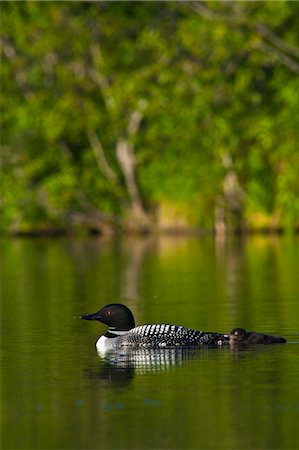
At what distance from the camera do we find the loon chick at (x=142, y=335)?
56.5 feet

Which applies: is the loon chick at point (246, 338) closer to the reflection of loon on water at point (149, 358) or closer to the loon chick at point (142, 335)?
the loon chick at point (142, 335)

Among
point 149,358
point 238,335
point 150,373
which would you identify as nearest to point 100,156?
point 238,335

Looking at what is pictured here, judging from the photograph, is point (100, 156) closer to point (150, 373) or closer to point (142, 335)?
point (142, 335)

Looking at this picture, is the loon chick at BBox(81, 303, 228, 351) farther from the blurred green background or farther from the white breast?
the blurred green background

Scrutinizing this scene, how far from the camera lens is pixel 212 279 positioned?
30.9 meters

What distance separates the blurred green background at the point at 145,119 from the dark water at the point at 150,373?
1960 centimetres

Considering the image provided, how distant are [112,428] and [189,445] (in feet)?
3.06

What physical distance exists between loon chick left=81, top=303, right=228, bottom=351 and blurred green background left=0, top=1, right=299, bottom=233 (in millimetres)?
28752

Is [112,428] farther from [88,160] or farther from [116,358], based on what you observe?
[88,160]

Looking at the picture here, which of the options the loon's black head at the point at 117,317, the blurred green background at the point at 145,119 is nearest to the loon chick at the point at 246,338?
the loon's black head at the point at 117,317

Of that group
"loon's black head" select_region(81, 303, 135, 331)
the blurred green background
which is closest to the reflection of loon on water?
"loon's black head" select_region(81, 303, 135, 331)

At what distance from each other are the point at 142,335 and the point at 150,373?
1.57m

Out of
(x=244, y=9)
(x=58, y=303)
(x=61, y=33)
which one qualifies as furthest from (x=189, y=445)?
(x=61, y=33)

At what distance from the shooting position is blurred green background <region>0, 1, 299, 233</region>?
50.2 meters
